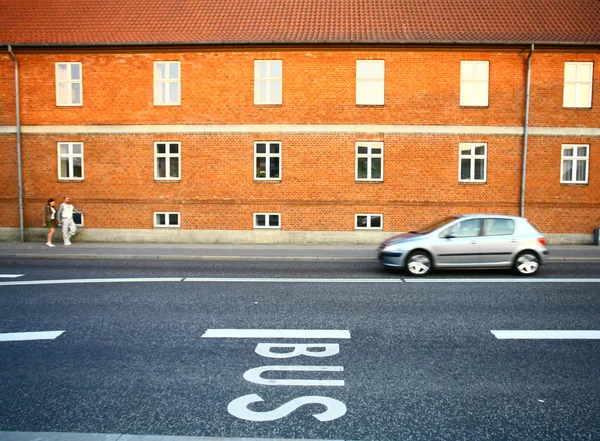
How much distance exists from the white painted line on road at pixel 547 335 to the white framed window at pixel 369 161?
1216 cm

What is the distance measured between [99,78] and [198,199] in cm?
667

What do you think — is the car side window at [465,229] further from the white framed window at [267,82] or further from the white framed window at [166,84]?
the white framed window at [166,84]

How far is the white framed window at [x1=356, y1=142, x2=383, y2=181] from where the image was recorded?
59.5 feet

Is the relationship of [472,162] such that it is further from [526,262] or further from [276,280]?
[276,280]

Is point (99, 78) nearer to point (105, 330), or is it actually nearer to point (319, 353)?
point (105, 330)

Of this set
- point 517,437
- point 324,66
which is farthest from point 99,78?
point 517,437

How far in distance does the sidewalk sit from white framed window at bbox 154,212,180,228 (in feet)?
4.46

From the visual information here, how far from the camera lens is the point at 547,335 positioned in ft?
→ 20.7

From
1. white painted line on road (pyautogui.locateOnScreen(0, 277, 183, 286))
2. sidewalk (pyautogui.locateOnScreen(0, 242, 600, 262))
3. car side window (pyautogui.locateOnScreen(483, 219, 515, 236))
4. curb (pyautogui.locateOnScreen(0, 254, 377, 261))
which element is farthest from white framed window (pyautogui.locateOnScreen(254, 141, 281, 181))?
car side window (pyautogui.locateOnScreen(483, 219, 515, 236))

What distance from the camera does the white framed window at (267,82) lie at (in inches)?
720

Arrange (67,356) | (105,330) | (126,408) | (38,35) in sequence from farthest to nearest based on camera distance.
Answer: (38,35) → (105,330) → (67,356) → (126,408)

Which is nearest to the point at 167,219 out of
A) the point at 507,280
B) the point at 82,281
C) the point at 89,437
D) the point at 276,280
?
the point at 82,281

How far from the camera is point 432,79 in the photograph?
1792cm

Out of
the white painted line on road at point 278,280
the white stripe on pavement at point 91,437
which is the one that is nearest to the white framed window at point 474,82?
the white painted line on road at point 278,280
